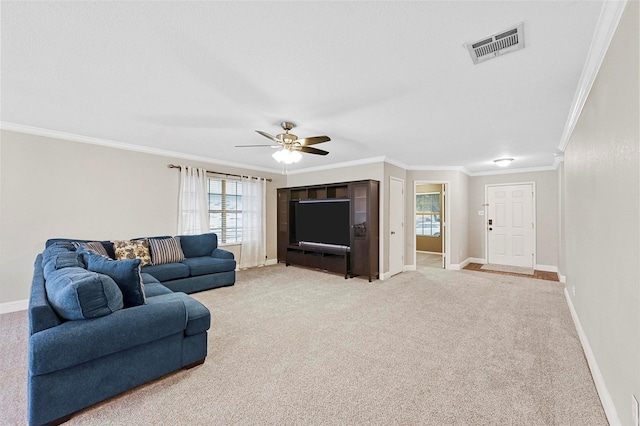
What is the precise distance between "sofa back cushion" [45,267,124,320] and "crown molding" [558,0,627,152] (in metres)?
3.41

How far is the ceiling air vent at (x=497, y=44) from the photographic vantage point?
173 centimetres

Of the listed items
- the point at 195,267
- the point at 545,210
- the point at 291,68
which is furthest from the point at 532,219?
the point at 195,267

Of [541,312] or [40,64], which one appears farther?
[541,312]

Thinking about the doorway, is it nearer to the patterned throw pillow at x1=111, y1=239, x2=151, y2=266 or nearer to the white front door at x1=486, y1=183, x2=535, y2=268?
the white front door at x1=486, y1=183, x2=535, y2=268

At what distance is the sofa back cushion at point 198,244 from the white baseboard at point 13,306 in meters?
2.06

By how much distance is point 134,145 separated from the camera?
464cm

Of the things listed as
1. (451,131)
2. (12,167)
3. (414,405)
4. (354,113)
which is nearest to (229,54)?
(354,113)

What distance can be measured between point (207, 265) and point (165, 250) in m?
0.72

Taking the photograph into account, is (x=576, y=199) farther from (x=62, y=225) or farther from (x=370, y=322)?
(x=62, y=225)

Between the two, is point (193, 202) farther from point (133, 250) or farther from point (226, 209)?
point (133, 250)

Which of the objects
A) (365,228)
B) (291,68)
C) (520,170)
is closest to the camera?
(291,68)

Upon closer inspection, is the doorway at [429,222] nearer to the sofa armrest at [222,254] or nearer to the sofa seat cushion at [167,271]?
the sofa armrest at [222,254]

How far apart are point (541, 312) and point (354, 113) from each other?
11.5ft

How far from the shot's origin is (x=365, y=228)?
5312 mm
